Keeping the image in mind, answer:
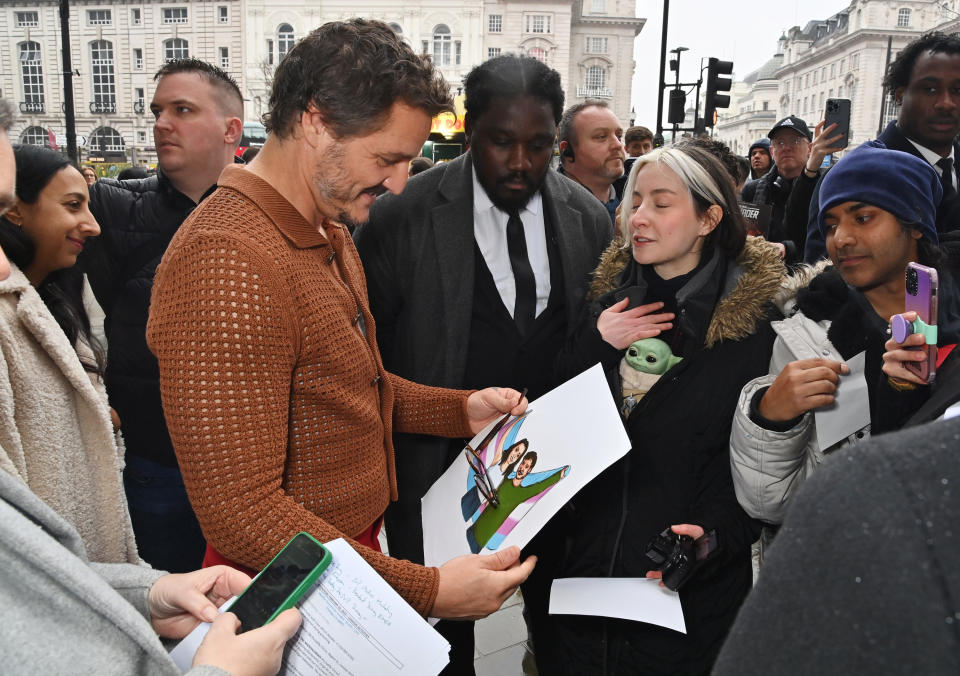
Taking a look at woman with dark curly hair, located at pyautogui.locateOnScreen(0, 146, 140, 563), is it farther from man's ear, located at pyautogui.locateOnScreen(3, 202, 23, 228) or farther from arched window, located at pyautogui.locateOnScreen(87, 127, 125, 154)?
arched window, located at pyautogui.locateOnScreen(87, 127, 125, 154)

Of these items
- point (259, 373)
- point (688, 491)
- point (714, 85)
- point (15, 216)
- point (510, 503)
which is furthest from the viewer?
point (714, 85)

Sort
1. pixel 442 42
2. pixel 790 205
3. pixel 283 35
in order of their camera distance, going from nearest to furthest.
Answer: pixel 790 205
pixel 283 35
pixel 442 42

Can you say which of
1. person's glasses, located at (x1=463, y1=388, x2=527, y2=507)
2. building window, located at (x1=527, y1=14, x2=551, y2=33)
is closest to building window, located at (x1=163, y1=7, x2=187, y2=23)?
building window, located at (x1=527, y1=14, x2=551, y2=33)

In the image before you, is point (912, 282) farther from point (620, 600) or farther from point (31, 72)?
point (31, 72)

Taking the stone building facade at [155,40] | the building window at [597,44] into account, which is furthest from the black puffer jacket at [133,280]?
the building window at [597,44]

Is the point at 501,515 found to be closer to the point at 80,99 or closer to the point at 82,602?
the point at 82,602

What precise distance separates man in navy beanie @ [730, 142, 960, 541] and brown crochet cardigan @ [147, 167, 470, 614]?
97 cm

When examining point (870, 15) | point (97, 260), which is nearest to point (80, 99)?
point (97, 260)

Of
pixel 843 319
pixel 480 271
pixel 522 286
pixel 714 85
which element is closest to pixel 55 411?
pixel 480 271

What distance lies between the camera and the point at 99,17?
5809 centimetres

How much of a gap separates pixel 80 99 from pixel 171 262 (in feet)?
224

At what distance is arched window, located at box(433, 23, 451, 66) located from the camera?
60.0m

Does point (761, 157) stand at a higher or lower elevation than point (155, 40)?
lower

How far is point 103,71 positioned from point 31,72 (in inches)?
221
